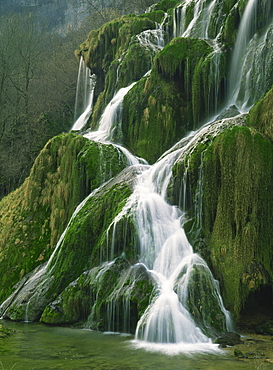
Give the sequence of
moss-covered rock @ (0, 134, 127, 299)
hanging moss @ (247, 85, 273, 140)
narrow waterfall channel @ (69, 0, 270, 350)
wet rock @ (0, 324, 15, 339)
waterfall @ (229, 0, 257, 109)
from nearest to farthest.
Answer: narrow waterfall channel @ (69, 0, 270, 350)
wet rock @ (0, 324, 15, 339)
hanging moss @ (247, 85, 273, 140)
moss-covered rock @ (0, 134, 127, 299)
waterfall @ (229, 0, 257, 109)

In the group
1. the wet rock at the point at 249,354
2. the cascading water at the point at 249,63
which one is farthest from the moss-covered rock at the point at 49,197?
the wet rock at the point at 249,354

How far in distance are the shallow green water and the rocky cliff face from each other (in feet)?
3.24

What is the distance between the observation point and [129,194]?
37.2 feet

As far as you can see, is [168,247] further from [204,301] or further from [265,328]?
[265,328]

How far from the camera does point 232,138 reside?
9.47 metres

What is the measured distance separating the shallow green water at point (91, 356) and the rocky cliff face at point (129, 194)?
988 mm

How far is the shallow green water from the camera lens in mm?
6426

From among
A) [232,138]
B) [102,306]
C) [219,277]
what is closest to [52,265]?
[102,306]

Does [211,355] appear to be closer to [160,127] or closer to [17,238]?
[17,238]

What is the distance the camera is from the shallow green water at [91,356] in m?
6.43

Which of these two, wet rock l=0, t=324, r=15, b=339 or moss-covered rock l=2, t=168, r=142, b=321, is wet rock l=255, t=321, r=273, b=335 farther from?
wet rock l=0, t=324, r=15, b=339

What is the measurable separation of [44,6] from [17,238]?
55.1m

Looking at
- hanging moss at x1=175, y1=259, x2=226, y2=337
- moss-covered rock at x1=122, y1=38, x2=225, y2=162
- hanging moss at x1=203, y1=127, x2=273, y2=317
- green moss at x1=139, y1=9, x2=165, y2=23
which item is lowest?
hanging moss at x1=175, y1=259, x2=226, y2=337

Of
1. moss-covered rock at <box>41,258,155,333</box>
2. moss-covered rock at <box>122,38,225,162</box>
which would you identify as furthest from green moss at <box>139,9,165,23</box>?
moss-covered rock at <box>41,258,155,333</box>
